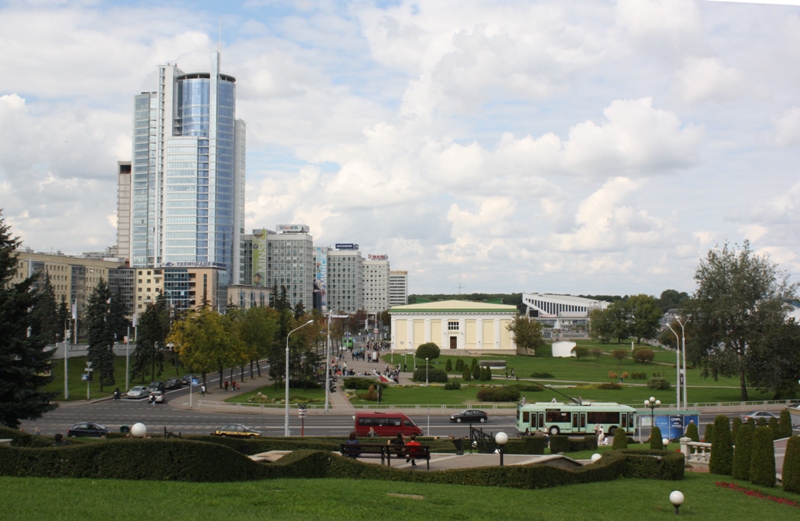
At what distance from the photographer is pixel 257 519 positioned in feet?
40.3

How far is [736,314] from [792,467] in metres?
38.0

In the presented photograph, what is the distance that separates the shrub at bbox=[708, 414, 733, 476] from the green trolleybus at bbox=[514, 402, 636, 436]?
55.0 ft

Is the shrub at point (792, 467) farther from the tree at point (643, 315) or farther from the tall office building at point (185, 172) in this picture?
the tall office building at point (185, 172)

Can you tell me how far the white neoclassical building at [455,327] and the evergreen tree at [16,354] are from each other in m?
92.6

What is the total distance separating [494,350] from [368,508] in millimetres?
108140

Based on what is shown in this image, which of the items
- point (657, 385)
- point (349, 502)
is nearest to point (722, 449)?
point (349, 502)

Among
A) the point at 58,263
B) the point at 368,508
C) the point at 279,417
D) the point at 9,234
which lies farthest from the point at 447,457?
the point at 58,263

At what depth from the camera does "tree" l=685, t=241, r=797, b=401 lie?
53.2 metres

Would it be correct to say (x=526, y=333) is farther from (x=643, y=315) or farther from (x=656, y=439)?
(x=656, y=439)

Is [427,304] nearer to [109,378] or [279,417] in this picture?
[109,378]

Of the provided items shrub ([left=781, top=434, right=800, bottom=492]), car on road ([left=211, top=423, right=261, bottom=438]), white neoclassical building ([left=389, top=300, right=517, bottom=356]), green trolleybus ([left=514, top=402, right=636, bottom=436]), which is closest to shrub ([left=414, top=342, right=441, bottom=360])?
white neoclassical building ([left=389, top=300, right=517, bottom=356])

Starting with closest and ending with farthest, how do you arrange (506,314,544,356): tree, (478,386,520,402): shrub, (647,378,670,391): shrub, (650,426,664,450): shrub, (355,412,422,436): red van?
(650,426,664,450): shrub
(355,412,422,436): red van
(478,386,520,402): shrub
(647,378,670,391): shrub
(506,314,544,356): tree

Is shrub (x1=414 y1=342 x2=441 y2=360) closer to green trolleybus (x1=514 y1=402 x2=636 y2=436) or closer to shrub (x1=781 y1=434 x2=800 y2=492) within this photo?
green trolleybus (x1=514 y1=402 x2=636 y2=436)

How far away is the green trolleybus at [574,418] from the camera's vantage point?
3934 cm
